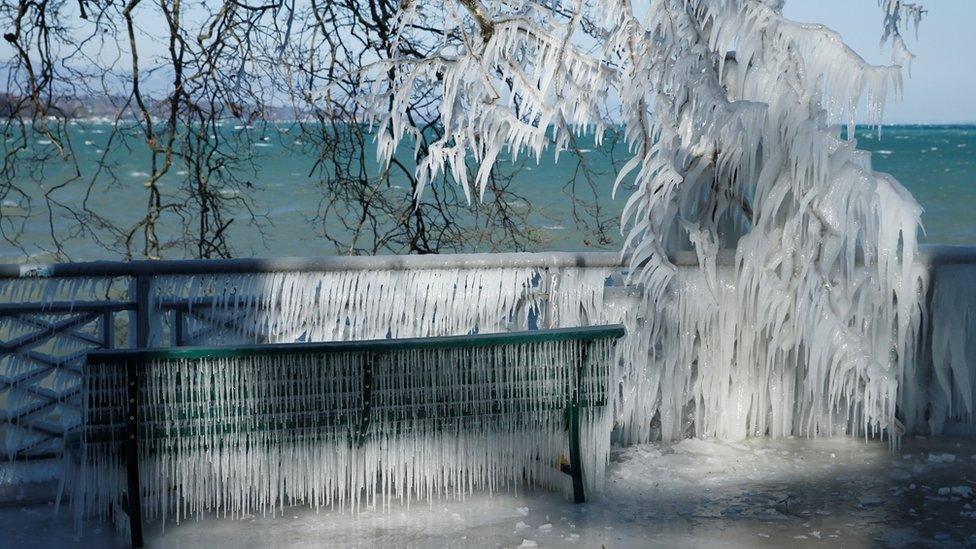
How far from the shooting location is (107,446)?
455 cm

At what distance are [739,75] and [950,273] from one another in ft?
5.24

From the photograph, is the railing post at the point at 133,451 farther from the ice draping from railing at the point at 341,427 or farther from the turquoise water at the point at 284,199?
the turquoise water at the point at 284,199

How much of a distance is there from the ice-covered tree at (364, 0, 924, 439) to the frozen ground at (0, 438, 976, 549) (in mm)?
403

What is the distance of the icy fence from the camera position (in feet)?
17.5

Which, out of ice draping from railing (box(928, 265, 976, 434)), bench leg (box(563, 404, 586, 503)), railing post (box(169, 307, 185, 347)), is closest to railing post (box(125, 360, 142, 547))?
railing post (box(169, 307, 185, 347))

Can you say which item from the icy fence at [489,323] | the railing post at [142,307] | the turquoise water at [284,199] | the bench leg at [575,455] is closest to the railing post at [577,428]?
the bench leg at [575,455]

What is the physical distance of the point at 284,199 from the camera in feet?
134

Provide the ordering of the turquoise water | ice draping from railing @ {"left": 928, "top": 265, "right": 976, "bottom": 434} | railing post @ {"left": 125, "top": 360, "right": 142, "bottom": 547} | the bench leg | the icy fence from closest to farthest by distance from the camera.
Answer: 1. railing post @ {"left": 125, "top": 360, "right": 142, "bottom": 547}
2. the bench leg
3. the icy fence
4. ice draping from railing @ {"left": 928, "top": 265, "right": 976, "bottom": 434}
5. the turquoise water

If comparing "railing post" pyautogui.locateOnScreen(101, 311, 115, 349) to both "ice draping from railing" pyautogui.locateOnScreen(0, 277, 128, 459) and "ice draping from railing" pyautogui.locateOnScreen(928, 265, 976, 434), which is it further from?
"ice draping from railing" pyautogui.locateOnScreen(928, 265, 976, 434)

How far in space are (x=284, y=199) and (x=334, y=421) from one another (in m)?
36.7

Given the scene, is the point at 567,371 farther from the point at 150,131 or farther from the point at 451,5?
the point at 150,131

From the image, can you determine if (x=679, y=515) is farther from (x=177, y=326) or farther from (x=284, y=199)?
(x=284, y=199)

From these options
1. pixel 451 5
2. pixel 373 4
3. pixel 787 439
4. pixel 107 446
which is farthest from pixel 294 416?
pixel 373 4

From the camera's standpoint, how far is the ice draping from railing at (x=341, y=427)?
4.62 metres
